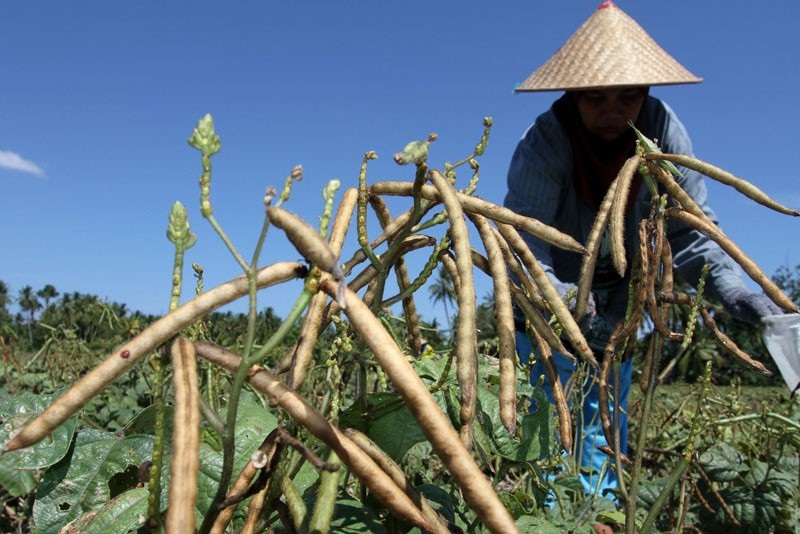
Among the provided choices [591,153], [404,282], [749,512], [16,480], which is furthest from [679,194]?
[591,153]

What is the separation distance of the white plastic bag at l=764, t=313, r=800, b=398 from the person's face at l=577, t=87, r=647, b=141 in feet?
4.28

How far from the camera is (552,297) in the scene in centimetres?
83

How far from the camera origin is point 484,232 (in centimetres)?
83

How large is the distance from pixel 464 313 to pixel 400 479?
0.56ft

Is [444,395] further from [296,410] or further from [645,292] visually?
[296,410]

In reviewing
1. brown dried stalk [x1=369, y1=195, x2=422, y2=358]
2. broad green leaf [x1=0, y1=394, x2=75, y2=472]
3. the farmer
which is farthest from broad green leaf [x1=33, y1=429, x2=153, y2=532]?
the farmer

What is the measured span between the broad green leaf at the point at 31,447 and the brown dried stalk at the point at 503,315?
2.02 feet

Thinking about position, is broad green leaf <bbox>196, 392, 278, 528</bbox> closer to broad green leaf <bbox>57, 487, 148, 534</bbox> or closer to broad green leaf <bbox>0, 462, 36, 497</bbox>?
broad green leaf <bbox>57, 487, 148, 534</bbox>

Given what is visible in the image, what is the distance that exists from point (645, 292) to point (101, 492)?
2.67ft

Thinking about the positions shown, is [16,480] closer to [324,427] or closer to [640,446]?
[324,427]

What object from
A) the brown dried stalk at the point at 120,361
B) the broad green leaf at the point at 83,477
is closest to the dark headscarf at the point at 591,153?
the broad green leaf at the point at 83,477

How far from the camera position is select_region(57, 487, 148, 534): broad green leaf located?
827 mm

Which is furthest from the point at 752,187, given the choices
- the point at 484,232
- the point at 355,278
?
the point at 355,278

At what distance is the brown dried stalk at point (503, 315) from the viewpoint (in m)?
0.77
